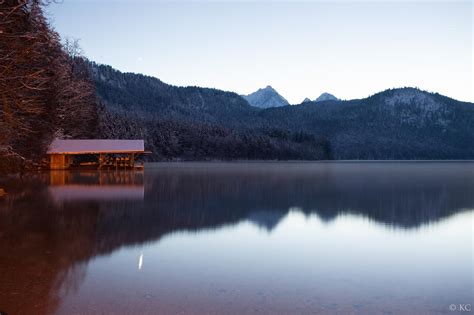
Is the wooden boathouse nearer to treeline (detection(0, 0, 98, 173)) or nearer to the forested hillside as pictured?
the forested hillside

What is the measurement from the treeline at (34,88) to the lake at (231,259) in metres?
3.06

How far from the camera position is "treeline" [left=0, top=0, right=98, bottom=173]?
32.0ft

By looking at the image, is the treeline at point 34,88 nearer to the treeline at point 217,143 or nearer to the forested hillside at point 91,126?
the forested hillside at point 91,126

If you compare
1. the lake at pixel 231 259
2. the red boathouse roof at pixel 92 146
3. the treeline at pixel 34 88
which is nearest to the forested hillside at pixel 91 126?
the treeline at pixel 34 88

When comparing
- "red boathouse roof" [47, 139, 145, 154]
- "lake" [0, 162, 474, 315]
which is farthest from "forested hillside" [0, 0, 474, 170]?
"lake" [0, 162, 474, 315]

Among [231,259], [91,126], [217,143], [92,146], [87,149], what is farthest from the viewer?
[217,143]

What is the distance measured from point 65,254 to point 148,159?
89.9m

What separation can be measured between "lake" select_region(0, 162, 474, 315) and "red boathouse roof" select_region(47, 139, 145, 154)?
26.0 meters

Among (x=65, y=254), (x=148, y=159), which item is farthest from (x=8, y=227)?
(x=148, y=159)

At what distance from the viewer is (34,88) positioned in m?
8.62

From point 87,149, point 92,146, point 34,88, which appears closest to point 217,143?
point 92,146

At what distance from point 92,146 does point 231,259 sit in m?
37.0

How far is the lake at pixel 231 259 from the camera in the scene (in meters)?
5.35

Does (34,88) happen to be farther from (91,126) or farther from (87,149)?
(91,126)
